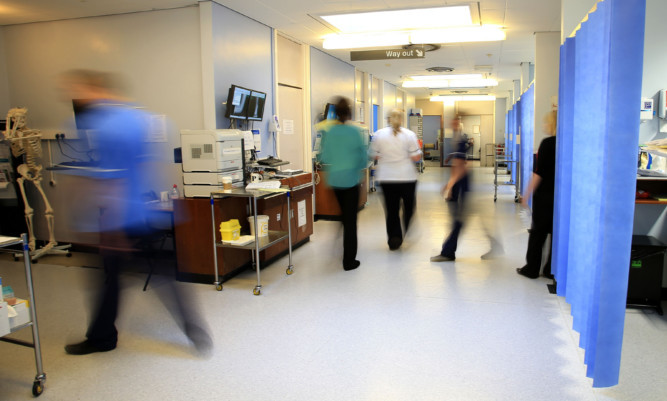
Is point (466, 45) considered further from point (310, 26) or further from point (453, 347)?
point (453, 347)

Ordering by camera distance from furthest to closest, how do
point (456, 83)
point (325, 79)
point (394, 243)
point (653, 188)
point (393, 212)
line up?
point (456, 83)
point (325, 79)
point (394, 243)
point (393, 212)
point (653, 188)

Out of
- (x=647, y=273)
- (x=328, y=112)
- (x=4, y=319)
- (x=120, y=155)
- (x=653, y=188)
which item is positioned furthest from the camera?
(x=328, y=112)

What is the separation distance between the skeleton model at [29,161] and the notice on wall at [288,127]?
10.4 feet

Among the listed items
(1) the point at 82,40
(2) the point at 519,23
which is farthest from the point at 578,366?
(1) the point at 82,40

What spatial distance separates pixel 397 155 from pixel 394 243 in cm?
109

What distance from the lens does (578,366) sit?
293cm

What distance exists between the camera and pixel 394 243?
5.76 m

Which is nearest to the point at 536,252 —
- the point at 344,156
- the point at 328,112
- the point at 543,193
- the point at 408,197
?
the point at 543,193

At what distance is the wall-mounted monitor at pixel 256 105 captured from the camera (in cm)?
577

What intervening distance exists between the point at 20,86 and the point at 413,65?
7.28 metres

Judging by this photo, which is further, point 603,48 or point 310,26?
point 310,26

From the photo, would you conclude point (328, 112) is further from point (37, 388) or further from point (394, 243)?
point (37, 388)

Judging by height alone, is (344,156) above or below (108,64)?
Answer: below

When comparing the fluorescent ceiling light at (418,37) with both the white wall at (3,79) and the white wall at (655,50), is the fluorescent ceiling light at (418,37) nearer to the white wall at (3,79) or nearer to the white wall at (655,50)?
→ the white wall at (655,50)
